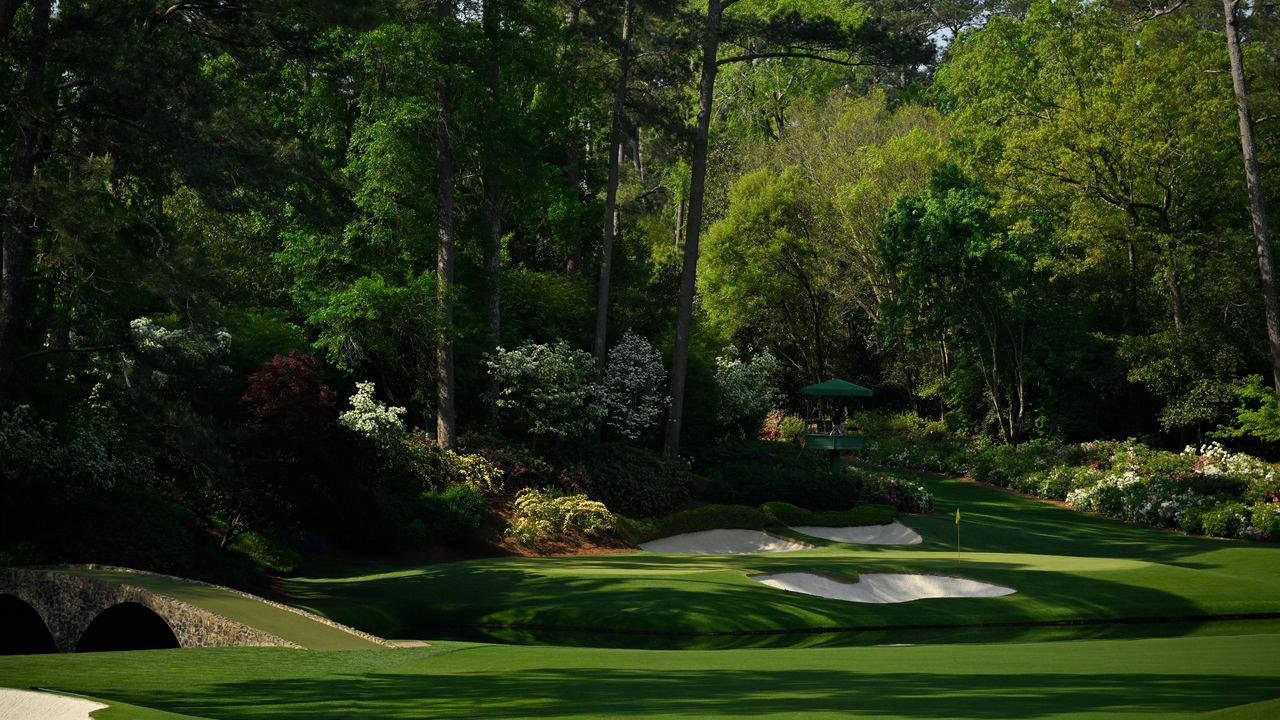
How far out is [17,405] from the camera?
55.9 ft

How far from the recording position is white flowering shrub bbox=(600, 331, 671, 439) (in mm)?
33219

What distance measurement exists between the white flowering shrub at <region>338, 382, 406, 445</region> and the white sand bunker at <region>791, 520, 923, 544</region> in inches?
411

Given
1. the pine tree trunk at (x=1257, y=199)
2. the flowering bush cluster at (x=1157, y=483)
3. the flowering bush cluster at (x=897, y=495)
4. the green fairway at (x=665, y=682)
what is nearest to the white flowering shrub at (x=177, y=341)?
the green fairway at (x=665, y=682)

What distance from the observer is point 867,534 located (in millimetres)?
29938

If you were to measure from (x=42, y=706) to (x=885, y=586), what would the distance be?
15.4 m

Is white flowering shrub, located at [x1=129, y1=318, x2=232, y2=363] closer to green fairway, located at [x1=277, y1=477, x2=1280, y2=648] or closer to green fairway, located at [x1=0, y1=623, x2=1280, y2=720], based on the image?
green fairway, located at [x1=277, y1=477, x2=1280, y2=648]

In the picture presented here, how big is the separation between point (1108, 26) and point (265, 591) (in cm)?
3905

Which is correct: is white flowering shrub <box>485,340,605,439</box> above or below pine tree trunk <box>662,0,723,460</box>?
below

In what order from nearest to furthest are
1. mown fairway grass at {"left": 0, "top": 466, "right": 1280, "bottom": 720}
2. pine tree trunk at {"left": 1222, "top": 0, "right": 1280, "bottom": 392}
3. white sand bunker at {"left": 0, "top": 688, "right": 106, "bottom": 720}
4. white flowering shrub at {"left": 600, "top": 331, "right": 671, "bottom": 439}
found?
white sand bunker at {"left": 0, "top": 688, "right": 106, "bottom": 720}, mown fairway grass at {"left": 0, "top": 466, "right": 1280, "bottom": 720}, white flowering shrub at {"left": 600, "top": 331, "right": 671, "bottom": 439}, pine tree trunk at {"left": 1222, "top": 0, "right": 1280, "bottom": 392}

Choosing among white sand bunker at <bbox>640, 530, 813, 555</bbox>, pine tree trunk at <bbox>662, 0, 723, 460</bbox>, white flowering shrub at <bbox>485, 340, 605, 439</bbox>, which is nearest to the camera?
white sand bunker at <bbox>640, 530, 813, 555</bbox>

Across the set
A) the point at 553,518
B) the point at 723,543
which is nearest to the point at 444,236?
the point at 553,518

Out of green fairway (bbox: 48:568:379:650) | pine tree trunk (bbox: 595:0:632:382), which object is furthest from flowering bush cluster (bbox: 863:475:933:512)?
green fairway (bbox: 48:568:379:650)

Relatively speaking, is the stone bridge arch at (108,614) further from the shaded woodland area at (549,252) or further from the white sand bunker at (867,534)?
the white sand bunker at (867,534)

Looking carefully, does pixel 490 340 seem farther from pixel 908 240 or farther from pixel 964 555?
pixel 908 240
